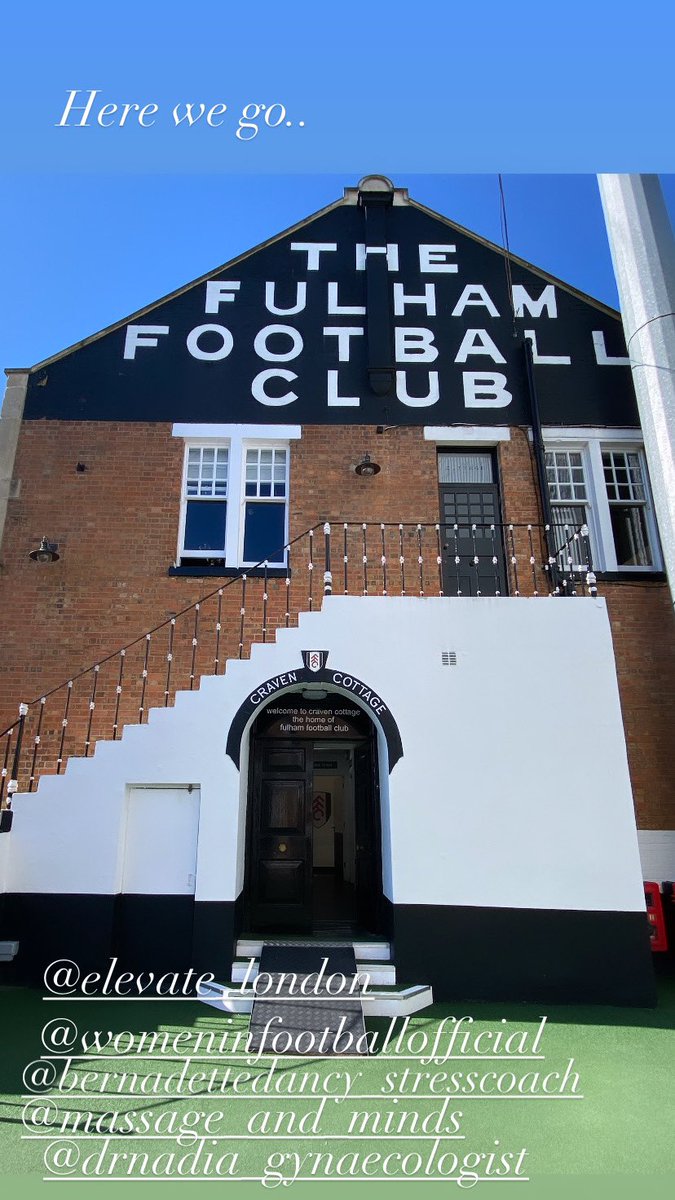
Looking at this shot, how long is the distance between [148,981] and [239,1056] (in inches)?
78.6

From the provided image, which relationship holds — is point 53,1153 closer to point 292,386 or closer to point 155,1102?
point 155,1102

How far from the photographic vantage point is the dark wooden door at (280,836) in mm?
7453

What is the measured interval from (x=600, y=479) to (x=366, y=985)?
669cm

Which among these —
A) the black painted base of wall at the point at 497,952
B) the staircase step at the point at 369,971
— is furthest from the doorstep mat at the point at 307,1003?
the black painted base of wall at the point at 497,952

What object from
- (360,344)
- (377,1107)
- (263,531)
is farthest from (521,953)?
(360,344)

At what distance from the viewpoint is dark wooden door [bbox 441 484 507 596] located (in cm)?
874

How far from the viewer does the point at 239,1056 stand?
484 centimetres

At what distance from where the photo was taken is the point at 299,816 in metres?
7.76

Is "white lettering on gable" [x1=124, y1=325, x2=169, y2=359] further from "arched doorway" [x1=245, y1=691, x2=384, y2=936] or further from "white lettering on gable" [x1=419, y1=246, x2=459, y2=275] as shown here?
"arched doorway" [x1=245, y1=691, x2=384, y2=936]

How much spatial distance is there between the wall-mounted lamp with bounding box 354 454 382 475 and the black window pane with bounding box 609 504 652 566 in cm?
316

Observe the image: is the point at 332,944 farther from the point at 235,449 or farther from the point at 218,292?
the point at 218,292

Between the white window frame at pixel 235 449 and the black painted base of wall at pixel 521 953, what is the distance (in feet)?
15.5

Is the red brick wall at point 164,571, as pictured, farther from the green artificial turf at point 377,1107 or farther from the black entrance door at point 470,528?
the green artificial turf at point 377,1107

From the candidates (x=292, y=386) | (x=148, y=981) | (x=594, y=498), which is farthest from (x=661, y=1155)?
(x=292, y=386)
